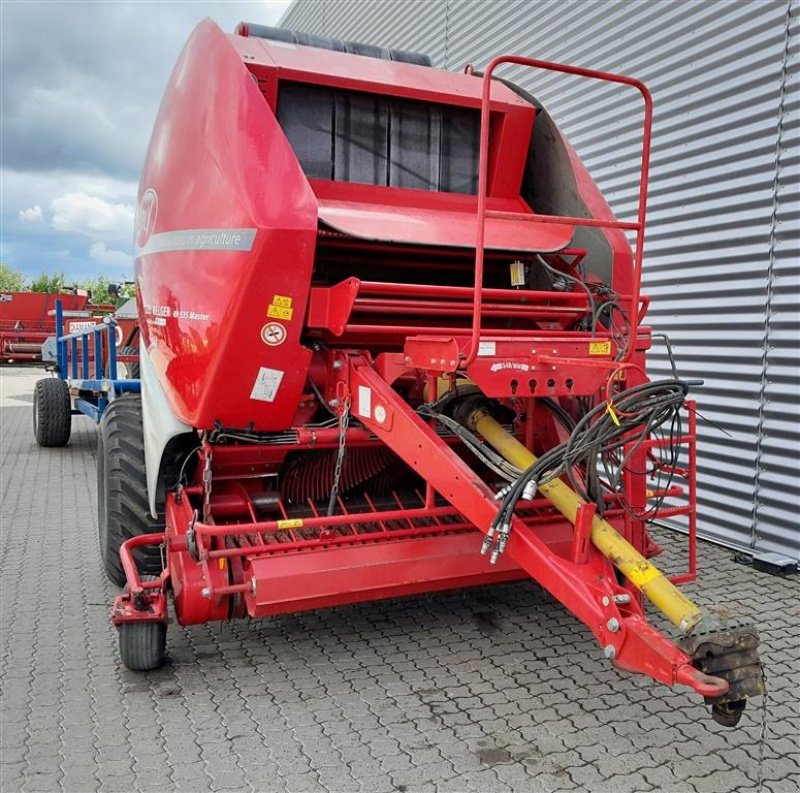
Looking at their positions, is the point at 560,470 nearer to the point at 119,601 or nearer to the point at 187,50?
the point at 119,601

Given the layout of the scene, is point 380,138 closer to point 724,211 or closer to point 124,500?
point 124,500

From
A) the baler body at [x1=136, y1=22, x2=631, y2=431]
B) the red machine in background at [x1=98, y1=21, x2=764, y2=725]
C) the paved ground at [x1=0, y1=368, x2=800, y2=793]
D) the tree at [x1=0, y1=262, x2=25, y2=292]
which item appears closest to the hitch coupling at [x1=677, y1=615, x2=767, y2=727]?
the red machine in background at [x1=98, y1=21, x2=764, y2=725]

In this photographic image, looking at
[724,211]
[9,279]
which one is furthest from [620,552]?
[9,279]

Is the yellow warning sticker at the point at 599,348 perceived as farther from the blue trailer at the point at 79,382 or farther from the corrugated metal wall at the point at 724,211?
the blue trailer at the point at 79,382

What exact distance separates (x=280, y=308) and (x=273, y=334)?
0.12m

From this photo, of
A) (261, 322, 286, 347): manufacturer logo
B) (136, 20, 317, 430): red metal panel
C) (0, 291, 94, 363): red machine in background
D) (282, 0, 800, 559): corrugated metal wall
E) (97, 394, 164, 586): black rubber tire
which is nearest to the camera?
(136, 20, 317, 430): red metal panel

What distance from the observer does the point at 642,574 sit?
2645 millimetres

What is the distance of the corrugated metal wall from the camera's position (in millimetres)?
4883

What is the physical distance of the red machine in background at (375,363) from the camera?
9.19 ft

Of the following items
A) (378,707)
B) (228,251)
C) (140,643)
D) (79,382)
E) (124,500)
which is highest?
(228,251)

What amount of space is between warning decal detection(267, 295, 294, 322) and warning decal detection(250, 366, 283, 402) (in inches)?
9.4

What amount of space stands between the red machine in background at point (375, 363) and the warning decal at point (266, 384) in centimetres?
1

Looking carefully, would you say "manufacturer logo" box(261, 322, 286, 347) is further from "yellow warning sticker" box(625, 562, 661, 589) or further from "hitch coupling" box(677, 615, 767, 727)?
"hitch coupling" box(677, 615, 767, 727)

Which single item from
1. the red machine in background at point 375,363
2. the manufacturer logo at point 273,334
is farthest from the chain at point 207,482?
the manufacturer logo at point 273,334
